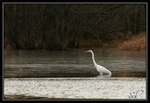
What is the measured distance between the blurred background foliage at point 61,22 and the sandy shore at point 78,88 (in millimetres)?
14719

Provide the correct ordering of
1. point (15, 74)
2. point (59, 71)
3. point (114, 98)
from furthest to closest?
point (59, 71) < point (15, 74) < point (114, 98)

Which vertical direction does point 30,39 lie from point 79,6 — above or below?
below

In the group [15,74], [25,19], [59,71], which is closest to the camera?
[15,74]

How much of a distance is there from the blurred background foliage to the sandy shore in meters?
14.7

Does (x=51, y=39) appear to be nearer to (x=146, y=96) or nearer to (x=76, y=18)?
(x=76, y=18)

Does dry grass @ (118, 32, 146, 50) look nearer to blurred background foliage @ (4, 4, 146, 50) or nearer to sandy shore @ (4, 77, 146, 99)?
blurred background foliage @ (4, 4, 146, 50)

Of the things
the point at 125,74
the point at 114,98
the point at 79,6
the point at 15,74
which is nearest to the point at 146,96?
the point at 114,98

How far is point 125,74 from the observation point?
44.6 feet

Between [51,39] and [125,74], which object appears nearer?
[125,74]

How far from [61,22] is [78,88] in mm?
16784

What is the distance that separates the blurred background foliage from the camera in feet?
87.9

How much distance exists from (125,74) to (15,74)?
3301mm

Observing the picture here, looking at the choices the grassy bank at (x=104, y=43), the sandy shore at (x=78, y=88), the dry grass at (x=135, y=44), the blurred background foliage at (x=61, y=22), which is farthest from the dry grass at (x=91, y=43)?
the sandy shore at (x=78, y=88)

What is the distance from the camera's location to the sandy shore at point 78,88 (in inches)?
381
